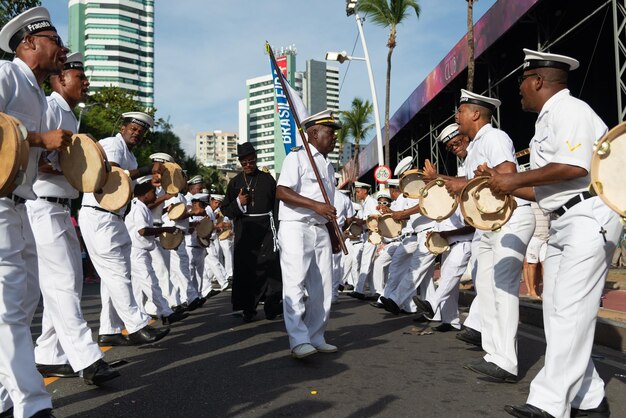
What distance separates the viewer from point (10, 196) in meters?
3.49

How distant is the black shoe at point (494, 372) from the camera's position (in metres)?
4.93

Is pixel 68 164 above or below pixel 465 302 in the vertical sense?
above

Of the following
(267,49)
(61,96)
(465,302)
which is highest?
(267,49)

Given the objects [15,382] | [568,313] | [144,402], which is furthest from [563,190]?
[15,382]

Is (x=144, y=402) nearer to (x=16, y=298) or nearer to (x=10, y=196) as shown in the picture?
(x=16, y=298)

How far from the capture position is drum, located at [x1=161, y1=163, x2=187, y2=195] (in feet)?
25.4

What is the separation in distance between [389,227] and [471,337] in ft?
14.1

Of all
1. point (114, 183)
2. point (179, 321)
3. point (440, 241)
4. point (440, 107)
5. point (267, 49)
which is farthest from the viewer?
point (440, 107)

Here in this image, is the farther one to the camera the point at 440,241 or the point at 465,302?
the point at 465,302

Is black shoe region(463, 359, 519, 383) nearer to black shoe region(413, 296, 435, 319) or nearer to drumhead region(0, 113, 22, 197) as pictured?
black shoe region(413, 296, 435, 319)

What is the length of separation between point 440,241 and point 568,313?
4026mm

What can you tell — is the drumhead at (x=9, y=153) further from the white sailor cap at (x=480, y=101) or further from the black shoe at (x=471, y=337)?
the black shoe at (x=471, y=337)

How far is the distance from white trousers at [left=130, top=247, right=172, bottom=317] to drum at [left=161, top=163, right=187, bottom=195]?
100 cm

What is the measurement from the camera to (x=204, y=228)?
1130cm
